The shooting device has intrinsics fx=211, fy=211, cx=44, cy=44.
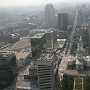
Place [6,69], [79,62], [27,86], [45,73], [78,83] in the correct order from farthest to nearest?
[79,62] < [6,69] < [27,86] < [78,83] < [45,73]

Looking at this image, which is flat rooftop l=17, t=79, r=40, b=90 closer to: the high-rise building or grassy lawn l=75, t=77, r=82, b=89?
the high-rise building

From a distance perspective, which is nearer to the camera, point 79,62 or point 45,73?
point 45,73

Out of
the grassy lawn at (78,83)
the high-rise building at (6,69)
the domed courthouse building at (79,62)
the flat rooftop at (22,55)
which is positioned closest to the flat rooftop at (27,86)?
the high-rise building at (6,69)

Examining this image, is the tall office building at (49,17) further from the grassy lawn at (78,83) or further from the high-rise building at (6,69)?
the grassy lawn at (78,83)

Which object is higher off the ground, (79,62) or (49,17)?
(49,17)

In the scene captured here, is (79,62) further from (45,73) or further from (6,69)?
(6,69)

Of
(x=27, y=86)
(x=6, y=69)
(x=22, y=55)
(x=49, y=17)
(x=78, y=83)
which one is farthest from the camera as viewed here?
(x=49, y=17)

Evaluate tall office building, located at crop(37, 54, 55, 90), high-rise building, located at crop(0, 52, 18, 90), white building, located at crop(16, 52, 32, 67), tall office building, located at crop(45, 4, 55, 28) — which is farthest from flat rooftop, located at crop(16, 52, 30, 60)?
tall office building, located at crop(45, 4, 55, 28)

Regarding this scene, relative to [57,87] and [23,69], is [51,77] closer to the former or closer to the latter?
[57,87]

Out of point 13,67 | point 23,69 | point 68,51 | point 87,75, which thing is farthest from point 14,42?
point 87,75

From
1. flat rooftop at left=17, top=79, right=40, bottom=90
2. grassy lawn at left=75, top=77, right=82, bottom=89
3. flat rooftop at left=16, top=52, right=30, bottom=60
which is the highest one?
flat rooftop at left=16, top=52, right=30, bottom=60

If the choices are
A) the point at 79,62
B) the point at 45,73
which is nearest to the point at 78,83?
the point at 45,73
